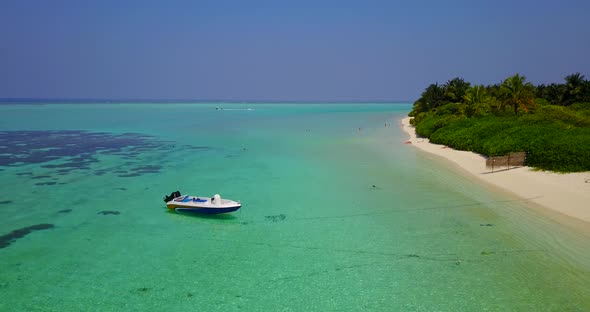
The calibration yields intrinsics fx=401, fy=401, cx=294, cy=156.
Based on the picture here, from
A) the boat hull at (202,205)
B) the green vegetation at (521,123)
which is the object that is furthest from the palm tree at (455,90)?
the boat hull at (202,205)

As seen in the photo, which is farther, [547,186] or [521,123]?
[521,123]

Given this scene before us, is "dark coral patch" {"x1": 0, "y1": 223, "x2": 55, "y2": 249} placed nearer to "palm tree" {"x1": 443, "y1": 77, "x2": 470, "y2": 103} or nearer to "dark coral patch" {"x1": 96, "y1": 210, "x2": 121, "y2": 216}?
"dark coral patch" {"x1": 96, "y1": 210, "x2": 121, "y2": 216}

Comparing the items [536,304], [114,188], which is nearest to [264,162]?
[114,188]

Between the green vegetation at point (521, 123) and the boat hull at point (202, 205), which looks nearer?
the boat hull at point (202, 205)

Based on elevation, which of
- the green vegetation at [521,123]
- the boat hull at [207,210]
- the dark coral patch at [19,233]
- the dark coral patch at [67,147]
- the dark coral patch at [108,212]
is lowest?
the dark coral patch at [19,233]

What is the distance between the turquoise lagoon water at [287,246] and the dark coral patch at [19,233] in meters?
0.09

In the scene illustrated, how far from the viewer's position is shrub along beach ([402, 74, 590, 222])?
25.5 m

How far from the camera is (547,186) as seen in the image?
26188 mm

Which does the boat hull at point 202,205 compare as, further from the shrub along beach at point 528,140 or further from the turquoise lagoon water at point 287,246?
the shrub along beach at point 528,140

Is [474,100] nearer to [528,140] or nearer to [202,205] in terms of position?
[528,140]

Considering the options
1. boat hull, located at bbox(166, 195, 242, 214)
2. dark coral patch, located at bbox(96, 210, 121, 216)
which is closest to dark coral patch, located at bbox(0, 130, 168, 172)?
dark coral patch, located at bbox(96, 210, 121, 216)

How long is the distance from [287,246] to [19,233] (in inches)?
529

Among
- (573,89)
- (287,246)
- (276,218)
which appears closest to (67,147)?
(276,218)

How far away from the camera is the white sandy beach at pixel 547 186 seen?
22188mm
